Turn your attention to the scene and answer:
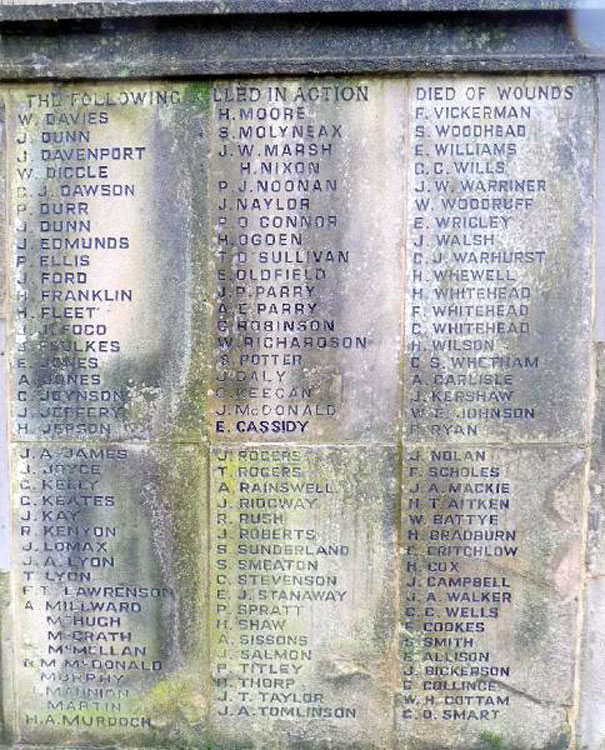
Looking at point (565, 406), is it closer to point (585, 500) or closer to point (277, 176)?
point (585, 500)

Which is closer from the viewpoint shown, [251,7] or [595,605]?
[251,7]

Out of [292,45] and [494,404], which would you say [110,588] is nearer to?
[494,404]

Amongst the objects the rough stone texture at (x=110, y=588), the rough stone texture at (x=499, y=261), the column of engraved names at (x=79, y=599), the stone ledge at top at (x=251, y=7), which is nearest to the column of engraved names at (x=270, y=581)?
the rough stone texture at (x=110, y=588)

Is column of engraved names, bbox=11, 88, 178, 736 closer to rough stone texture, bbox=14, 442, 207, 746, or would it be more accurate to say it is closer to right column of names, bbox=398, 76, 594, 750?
rough stone texture, bbox=14, 442, 207, 746

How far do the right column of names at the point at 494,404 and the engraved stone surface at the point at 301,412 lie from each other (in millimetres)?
15

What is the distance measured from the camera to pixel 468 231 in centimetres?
396

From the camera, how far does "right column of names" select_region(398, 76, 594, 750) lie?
3.92 meters

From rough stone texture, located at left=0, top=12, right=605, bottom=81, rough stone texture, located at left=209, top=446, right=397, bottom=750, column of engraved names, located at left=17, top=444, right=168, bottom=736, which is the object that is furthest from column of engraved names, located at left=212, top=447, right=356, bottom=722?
rough stone texture, located at left=0, top=12, right=605, bottom=81

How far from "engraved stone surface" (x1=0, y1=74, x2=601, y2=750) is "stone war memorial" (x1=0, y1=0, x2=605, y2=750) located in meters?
0.02

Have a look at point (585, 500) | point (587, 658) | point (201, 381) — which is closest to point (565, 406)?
point (585, 500)

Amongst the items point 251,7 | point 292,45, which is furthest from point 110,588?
point 251,7

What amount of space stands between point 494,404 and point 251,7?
2602 mm

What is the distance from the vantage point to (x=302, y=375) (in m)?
4.05

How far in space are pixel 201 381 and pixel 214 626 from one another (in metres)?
1.48
